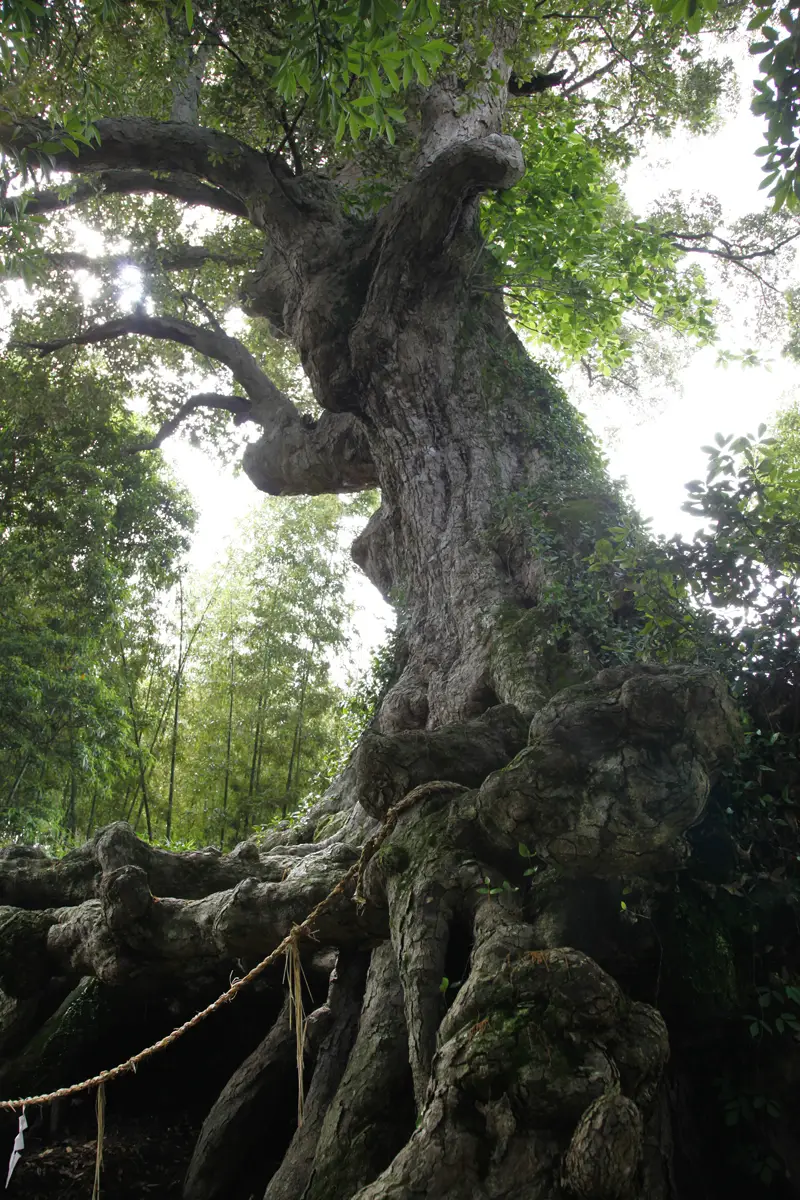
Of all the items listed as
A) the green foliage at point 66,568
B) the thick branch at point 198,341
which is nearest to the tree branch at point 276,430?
the thick branch at point 198,341

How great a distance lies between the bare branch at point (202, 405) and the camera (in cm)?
823

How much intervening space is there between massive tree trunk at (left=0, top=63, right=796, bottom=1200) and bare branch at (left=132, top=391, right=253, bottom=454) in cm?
185

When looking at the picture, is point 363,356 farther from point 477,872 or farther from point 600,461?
point 477,872

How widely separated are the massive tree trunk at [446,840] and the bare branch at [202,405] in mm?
1850

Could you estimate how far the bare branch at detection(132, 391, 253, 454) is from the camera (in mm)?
8227

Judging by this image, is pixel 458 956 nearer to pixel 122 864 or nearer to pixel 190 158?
pixel 122 864

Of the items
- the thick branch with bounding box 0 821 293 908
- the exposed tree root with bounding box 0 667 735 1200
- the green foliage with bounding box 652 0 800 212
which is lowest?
the exposed tree root with bounding box 0 667 735 1200

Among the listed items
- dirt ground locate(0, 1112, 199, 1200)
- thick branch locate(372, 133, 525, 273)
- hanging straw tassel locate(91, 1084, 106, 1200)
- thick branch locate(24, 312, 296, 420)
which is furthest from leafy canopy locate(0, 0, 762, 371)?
dirt ground locate(0, 1112, 199, 1200)

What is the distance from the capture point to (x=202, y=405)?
8.95 m

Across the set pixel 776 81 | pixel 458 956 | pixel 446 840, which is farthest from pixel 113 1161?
pixel 776 81

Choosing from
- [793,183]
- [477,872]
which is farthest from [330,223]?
[477,872]

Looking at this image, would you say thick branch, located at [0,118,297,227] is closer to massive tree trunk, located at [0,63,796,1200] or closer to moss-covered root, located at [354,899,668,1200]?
massive tree trunk, located at [0,63,796,1200]

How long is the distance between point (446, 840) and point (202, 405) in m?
7.30

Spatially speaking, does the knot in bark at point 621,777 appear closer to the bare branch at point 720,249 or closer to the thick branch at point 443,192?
the thick branch at point 443,192
